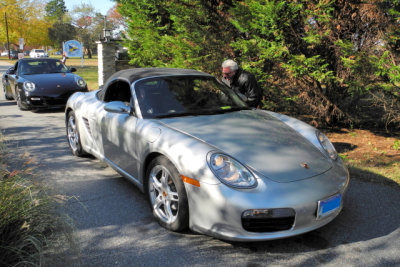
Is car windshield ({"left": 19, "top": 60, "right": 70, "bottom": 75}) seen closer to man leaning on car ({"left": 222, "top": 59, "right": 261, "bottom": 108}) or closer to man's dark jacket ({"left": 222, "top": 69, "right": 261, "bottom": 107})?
man leaning on car ({"left": 222, "top": 59, "right": 261, "bottom": 108})

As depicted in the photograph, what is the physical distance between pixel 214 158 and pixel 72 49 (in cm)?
2336

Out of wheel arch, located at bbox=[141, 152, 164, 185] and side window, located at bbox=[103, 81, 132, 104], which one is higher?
side window, located at bbox=[103, 81, 132, 104]

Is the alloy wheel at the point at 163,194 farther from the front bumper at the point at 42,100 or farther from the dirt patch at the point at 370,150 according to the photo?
the front bumper at the point at 42,100

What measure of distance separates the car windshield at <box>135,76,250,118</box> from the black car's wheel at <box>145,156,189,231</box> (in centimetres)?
69

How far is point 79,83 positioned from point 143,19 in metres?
3.50

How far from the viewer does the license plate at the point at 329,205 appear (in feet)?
9.45

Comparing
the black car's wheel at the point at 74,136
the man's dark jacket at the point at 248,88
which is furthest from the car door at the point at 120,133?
the man's dark jacket at the point at 248,88

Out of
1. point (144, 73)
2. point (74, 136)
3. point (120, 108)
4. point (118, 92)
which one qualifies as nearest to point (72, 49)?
point (74, 136)

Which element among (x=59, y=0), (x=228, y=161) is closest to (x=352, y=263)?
(x=228, y=161)

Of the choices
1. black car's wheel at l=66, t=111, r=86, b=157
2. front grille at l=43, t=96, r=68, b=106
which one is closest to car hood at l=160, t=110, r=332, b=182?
black car's wheel at l=66, t=111, r=86, b=157

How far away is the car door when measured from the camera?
3871mm

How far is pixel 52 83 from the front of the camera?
31.7 ft

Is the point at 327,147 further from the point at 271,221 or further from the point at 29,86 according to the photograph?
the point at 29,86

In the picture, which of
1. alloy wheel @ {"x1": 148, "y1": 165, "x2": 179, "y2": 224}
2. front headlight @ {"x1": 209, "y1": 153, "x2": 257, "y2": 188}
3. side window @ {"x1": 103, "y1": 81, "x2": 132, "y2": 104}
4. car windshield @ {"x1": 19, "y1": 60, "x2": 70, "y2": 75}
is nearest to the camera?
front headlight @ {"x1": 209, "y1": 153, "x2": 257, "y2": 188}
